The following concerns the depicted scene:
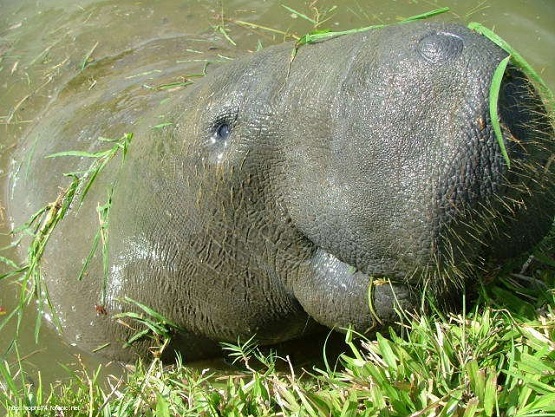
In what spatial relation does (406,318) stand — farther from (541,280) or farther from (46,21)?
(46,21)

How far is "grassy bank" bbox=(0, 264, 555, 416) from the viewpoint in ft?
8.65

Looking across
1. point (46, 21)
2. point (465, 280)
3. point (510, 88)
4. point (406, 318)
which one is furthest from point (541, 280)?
point (46, 21)

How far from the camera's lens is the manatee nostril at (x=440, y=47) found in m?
2.29

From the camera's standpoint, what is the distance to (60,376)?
448 centimetres

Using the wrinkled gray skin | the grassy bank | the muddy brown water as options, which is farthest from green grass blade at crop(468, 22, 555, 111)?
the muddy brown water

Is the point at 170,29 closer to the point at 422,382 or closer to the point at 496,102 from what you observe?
the point at 422,382

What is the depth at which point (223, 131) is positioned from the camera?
2963 millimetres

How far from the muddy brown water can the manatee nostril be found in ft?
12.2

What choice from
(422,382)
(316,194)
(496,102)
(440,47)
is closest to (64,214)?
(316,194)

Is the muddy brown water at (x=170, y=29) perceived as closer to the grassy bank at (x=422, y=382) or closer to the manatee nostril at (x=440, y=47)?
the grassy bank at (x=422, y=382)

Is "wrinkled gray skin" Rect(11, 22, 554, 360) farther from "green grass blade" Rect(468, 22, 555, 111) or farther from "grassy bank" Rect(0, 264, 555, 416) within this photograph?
"grassy bank" Rect(0, 264, 555, 416)

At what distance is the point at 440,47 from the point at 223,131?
3.29 feet

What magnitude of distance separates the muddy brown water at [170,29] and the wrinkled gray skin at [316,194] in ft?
8.31

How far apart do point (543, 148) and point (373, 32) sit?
716mm
